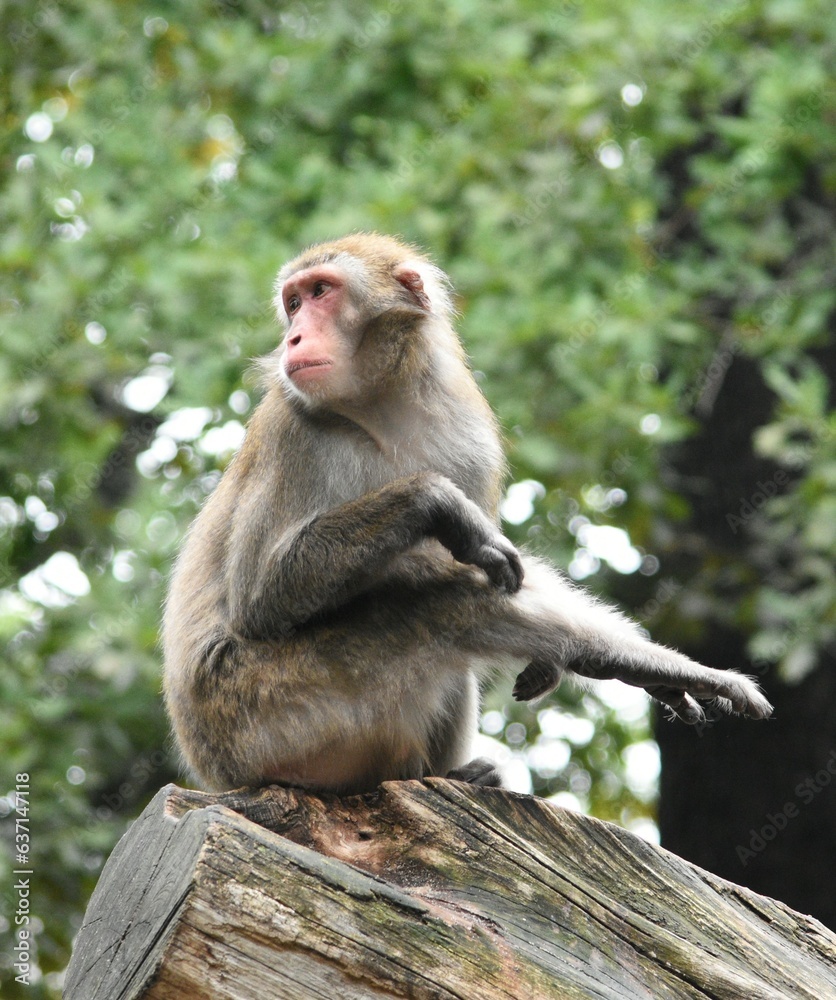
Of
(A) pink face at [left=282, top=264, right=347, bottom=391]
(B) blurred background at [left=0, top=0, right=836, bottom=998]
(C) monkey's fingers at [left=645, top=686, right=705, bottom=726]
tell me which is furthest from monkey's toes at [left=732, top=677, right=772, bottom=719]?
(B) blurred background at [left=0, top=0, right=836, bottom=998]

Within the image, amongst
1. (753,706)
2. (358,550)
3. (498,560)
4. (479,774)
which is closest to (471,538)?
(498,560)

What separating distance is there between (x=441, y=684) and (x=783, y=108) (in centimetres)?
467

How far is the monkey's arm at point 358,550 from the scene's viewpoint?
359 centimetres

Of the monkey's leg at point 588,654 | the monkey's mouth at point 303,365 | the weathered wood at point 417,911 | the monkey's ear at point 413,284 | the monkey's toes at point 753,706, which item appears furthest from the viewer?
the monkey's ear at point 413,284

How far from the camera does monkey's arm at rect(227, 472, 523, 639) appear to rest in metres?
3.59

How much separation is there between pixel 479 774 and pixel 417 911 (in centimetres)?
152

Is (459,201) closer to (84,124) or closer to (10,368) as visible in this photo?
(84,124)

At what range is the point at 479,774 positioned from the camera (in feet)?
12.9

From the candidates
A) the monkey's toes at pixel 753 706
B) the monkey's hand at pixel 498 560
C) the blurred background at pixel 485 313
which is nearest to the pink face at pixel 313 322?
the monkey's hand at pixel 498 560

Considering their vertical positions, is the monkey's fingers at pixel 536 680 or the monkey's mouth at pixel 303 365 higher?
the monkey's mouth at pixel 303 365

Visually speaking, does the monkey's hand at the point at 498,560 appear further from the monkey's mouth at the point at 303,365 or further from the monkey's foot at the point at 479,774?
the monkey's mouth at the point at 303,365

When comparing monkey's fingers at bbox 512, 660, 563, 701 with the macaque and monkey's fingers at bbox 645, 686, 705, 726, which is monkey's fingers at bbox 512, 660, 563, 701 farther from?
monkey's fingers at bbox 645, 686, 705, 726

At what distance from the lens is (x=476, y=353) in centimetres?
704

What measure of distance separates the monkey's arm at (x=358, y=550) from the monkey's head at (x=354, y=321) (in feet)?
1.70
